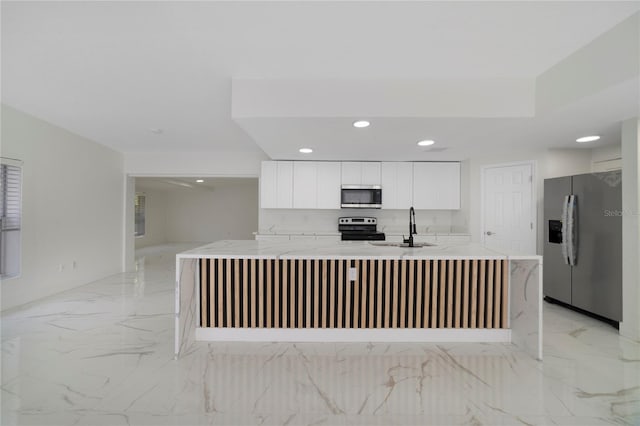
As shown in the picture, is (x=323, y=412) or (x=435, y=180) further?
(x=435, y=180)

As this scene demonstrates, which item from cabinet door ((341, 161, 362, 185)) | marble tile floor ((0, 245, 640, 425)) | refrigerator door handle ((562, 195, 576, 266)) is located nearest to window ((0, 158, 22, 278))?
marble tile floor ((0, 245, 640, 425))

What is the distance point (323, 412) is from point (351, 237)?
3878 millimetres

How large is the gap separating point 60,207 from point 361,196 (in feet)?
14.5

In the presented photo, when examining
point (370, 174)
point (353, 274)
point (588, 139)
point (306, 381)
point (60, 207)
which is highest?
point (588, 139)

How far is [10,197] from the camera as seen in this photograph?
12.7 feet

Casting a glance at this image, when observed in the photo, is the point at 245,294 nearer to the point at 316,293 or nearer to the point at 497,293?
the point at 316,293

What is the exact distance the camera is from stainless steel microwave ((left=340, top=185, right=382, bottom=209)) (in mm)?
5617

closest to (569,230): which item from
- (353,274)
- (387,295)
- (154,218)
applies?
(387,295)

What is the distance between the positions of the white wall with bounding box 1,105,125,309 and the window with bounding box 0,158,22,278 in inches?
2.6

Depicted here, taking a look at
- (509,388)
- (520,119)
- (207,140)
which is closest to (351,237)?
(207,140)

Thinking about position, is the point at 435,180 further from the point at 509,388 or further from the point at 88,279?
the point at 88,279

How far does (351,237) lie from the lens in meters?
5.68

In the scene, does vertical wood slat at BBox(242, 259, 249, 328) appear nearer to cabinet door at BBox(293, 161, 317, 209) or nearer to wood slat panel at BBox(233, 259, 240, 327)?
wood slat panel at BBox(233, 259, 240, 327)

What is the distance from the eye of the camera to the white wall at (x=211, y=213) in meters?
11.9
